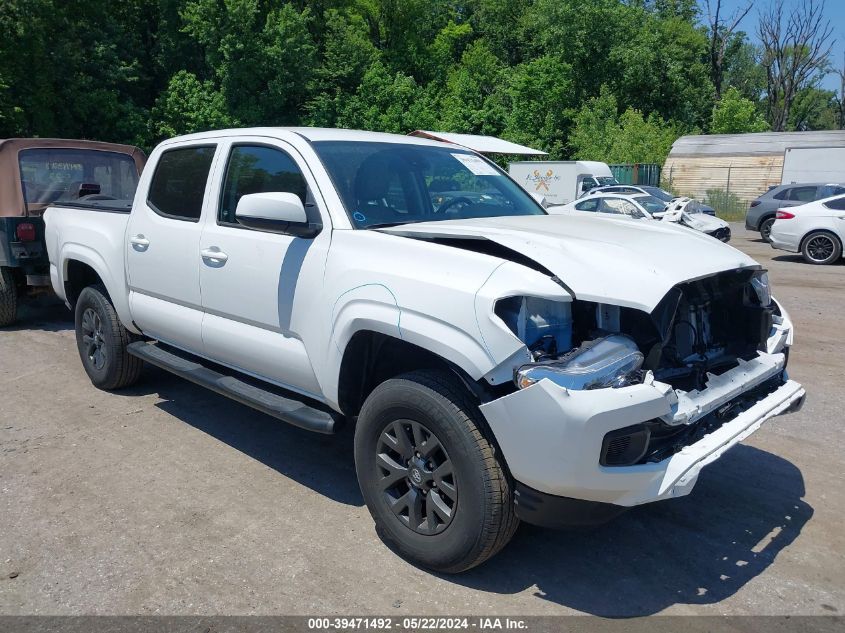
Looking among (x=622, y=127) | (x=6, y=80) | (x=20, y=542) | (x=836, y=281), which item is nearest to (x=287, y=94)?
(x=6, y=80)

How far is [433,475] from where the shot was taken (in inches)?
123

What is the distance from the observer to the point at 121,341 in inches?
218

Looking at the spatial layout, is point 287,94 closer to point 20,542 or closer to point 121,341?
point 121,341

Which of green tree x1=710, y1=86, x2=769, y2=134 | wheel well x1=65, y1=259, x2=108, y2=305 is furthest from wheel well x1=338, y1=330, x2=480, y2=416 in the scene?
green tree x1=710, y1=86, x2=769, y2=134

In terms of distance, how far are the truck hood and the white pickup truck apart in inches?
0.5

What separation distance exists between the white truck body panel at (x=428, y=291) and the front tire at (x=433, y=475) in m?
0.13

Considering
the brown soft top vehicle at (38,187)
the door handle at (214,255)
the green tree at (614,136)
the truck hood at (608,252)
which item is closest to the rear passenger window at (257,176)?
the door handle at (214,255)

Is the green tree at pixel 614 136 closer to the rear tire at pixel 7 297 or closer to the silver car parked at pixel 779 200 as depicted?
the silver car parked at pixel 779 200

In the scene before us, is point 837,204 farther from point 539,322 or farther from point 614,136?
point 614,136

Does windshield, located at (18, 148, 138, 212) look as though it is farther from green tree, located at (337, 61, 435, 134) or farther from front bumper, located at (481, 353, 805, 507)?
green tree, located at (337, 61, 435, 134)

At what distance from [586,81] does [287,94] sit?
21.5m

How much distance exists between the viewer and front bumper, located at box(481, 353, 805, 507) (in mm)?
2662

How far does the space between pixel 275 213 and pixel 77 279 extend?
3.46m

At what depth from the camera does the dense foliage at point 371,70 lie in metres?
27.8
